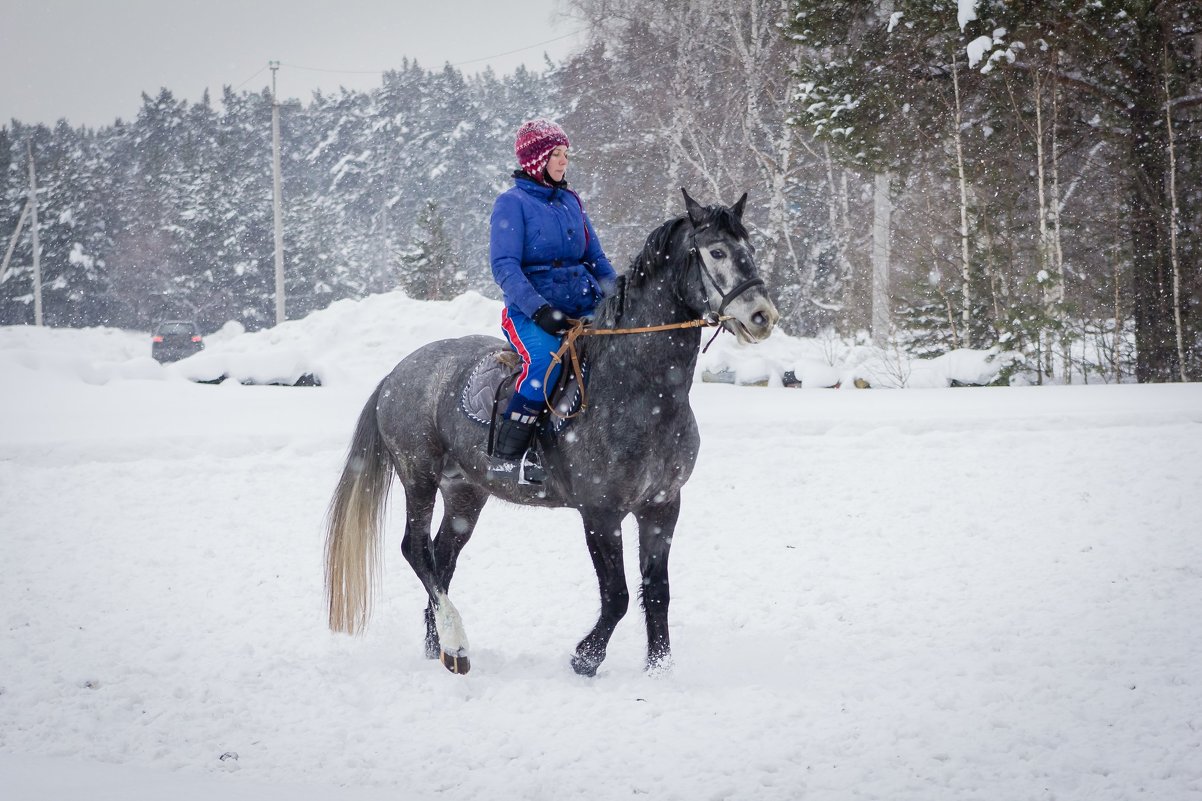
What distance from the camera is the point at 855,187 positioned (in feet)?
90.7

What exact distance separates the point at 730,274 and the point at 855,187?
84.8ft

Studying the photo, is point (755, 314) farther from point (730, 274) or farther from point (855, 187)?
point (855, 187)

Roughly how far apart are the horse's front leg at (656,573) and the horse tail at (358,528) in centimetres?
168

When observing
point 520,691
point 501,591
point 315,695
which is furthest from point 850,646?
point 315,695

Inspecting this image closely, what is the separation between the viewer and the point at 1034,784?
306cm

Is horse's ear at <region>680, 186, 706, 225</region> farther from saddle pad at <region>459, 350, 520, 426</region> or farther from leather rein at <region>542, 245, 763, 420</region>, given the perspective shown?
saddle pad at <region>459, 350, 520, 426</region>

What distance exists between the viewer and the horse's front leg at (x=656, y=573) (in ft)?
14.5

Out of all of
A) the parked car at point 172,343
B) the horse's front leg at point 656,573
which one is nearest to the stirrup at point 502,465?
the horse's front leg at point 656,573

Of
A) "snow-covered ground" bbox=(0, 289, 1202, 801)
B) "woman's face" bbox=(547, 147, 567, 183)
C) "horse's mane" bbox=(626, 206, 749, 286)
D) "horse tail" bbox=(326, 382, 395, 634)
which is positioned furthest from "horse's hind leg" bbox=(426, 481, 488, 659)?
"woman's face" bbox=(547, 147, 567, 183)

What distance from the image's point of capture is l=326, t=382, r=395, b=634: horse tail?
4961 mm

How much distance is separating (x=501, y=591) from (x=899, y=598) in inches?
107

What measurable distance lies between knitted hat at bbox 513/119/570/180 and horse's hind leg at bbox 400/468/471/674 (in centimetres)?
187

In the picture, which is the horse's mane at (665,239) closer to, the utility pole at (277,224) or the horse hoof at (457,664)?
the horse hoof at (457,664)

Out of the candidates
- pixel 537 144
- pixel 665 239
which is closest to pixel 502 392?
pixel 665 239
